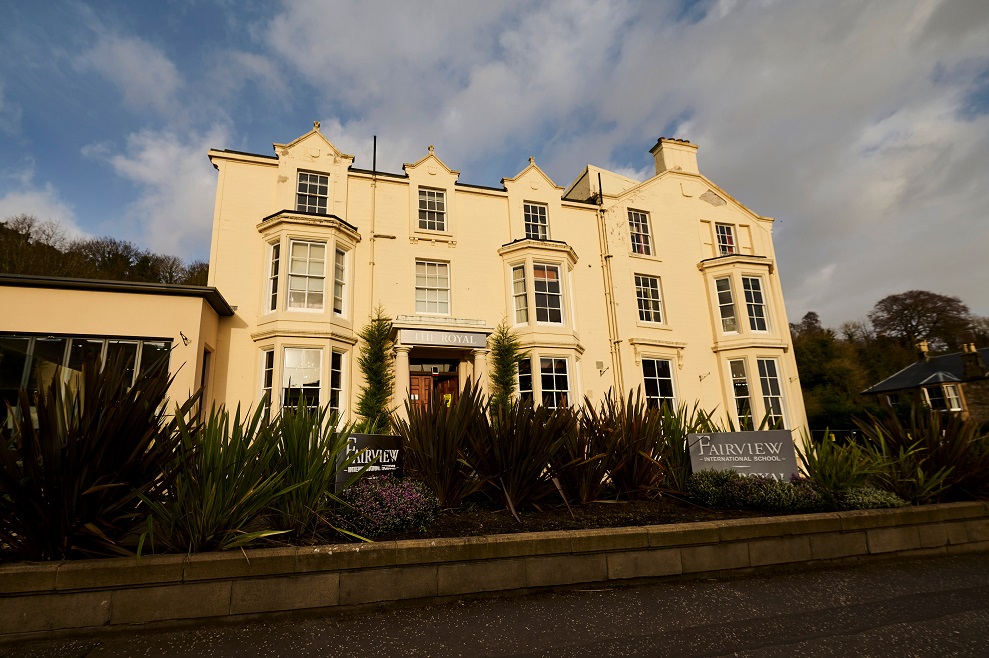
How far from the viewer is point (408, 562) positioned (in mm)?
3629

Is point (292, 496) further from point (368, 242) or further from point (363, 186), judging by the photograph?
point (363, 186)

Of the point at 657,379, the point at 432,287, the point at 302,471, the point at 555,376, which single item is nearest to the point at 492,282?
the point at 432,287

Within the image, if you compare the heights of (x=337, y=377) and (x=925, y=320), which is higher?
(x=925, y=320)

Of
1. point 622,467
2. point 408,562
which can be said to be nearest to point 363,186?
point 622,467

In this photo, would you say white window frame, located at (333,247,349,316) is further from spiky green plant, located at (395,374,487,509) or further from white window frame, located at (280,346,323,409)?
spiky green plant, located at (395,374,487,509)

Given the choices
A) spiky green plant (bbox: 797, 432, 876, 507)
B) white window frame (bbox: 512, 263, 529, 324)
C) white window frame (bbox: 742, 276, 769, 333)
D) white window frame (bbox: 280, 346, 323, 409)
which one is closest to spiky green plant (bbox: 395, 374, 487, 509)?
spiky green plant (bbox: 797, 432, 876, 507)

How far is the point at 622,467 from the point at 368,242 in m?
9.40

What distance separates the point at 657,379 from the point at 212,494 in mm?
12565

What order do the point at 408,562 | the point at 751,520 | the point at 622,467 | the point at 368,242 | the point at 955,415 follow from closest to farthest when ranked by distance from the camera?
1. the point at 408,562
2. the point at 751,520
3. the point at 622,467
4. the point at 955,415
5. the point at 368,242

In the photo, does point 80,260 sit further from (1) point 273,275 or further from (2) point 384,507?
(2) point 384,507

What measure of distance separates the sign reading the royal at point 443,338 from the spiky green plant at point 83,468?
7.91 metres

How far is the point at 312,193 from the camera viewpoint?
42.1 feet

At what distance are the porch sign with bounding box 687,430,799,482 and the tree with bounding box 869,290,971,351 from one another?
41.5 metres

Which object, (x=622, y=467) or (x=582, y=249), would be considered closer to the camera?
(x=622, y=467)
